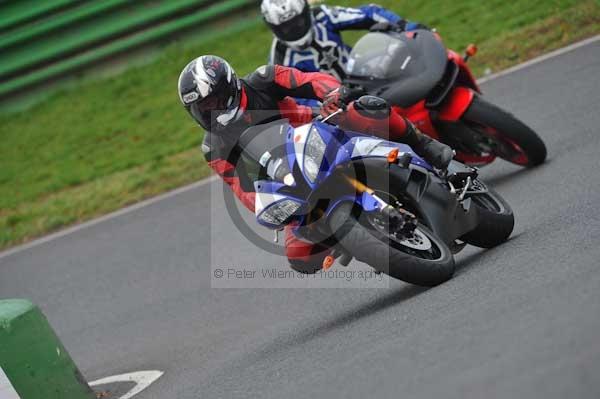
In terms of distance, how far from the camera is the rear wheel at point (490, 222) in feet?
22.0

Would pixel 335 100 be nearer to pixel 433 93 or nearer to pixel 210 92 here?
pixel 210 92

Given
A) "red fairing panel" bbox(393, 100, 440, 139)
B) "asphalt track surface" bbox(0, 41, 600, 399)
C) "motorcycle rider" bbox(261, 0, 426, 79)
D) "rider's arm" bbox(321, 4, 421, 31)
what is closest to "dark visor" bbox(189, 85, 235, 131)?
"asphalt track surface" bbox(0, 41, 600, 399)

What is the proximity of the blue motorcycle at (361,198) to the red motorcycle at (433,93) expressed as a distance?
1.69 meters

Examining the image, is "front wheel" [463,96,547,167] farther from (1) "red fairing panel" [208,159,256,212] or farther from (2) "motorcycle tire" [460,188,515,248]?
(1) "red fairing panel" [208,159,256,212]

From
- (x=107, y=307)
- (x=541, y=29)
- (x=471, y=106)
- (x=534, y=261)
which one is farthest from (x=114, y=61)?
(x=534, y=261)

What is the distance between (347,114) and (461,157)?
2161mm

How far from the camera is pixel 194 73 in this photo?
656cm

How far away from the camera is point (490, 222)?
22.0ft

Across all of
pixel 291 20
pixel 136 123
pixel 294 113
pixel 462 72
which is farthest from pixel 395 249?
pixel 136 123

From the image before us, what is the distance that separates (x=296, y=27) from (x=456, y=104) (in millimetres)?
1870

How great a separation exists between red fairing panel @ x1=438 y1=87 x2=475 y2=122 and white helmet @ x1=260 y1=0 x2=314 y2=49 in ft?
5.77

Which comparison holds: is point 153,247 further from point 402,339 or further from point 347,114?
point 402,339

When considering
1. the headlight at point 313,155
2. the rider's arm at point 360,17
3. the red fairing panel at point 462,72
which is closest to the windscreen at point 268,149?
the headlight at point 313,155

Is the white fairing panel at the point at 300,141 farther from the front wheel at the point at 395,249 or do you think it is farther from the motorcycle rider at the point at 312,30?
the motorcycle rider at the point at 312,30
